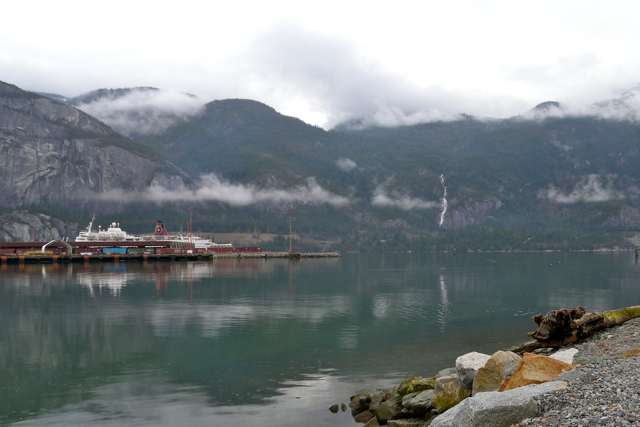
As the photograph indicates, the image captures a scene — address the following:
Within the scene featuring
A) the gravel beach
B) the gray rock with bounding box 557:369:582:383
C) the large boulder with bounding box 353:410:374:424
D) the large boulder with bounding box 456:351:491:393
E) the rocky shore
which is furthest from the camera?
the large boulder with bounding box 353:410:374:424

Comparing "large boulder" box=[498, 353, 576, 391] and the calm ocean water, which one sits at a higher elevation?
"large boulder" box=[498, 353, 576, 391]

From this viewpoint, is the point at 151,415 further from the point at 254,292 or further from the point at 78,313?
the point at 254,292

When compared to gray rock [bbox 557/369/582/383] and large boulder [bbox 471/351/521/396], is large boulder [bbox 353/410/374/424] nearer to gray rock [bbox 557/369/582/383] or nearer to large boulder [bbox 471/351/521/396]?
large boulder [bbox 471/351/521/396]

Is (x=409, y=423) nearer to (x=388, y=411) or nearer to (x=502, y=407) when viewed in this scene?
(x=388, y=411)

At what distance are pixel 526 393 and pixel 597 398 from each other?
5.46ft

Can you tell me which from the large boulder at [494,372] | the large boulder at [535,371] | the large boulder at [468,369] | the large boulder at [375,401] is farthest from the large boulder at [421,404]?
the large boulder at [535,371]

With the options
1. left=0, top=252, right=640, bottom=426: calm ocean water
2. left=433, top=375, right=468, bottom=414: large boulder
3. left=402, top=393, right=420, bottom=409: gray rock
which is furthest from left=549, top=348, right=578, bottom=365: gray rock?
left=0, top=252, right=640, bottom=426: calm ocean water

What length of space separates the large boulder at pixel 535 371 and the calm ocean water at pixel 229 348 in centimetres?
819

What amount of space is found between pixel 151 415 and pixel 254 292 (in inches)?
2087

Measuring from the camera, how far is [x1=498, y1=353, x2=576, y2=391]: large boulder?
52.1 feet

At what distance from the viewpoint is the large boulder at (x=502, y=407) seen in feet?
43.9

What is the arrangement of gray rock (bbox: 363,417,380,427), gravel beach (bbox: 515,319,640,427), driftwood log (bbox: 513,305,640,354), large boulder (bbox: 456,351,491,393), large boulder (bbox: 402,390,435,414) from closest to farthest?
gravel beach (bbox: 515,319,640,427)
large boulder (bbox: 456,351,491,393)
large boulder (bbox: 402,390,435,414)
gray rock (bbox: 363,417,380,427)
driftwood log (bbox: 513,305,640,354)

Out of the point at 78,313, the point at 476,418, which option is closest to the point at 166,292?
the point at 78,313

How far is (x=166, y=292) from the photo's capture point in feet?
245
